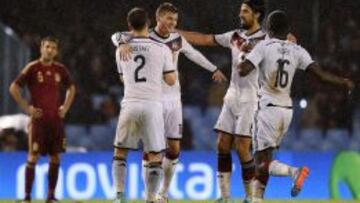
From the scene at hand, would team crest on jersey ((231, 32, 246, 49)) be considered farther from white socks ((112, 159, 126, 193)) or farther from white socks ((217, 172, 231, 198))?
white socks ((112, 159, 126, 193))

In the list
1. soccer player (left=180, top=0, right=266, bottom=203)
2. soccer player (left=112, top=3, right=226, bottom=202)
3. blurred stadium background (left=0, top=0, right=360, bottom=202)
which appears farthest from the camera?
blurred stadium background (left=0, top=0, right=360, bottom=202)

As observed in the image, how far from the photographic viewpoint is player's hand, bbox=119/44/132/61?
1141cm

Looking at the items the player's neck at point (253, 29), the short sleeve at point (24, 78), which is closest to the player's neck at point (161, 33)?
the player's neck at point (253, 29)

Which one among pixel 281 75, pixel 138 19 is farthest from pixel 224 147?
pixel 138 19

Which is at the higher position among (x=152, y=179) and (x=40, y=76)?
(x=40, y=76)

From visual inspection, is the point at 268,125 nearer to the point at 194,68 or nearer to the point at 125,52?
the point at 125,52

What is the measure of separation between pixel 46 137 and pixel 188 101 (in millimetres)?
4827

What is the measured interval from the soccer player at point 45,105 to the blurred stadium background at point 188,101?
243cm

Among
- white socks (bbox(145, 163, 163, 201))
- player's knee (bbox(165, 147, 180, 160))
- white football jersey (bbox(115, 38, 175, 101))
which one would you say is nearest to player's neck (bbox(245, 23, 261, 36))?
white football jersey (bbox(115, 38, 175, 101))

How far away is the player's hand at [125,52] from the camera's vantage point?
11.4m

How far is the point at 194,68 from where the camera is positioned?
1722cm

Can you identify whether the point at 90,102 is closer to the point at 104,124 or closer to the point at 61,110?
the point at 104,124

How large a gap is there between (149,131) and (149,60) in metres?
0.61

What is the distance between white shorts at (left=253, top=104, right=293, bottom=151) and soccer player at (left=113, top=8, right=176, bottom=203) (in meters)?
0.83
